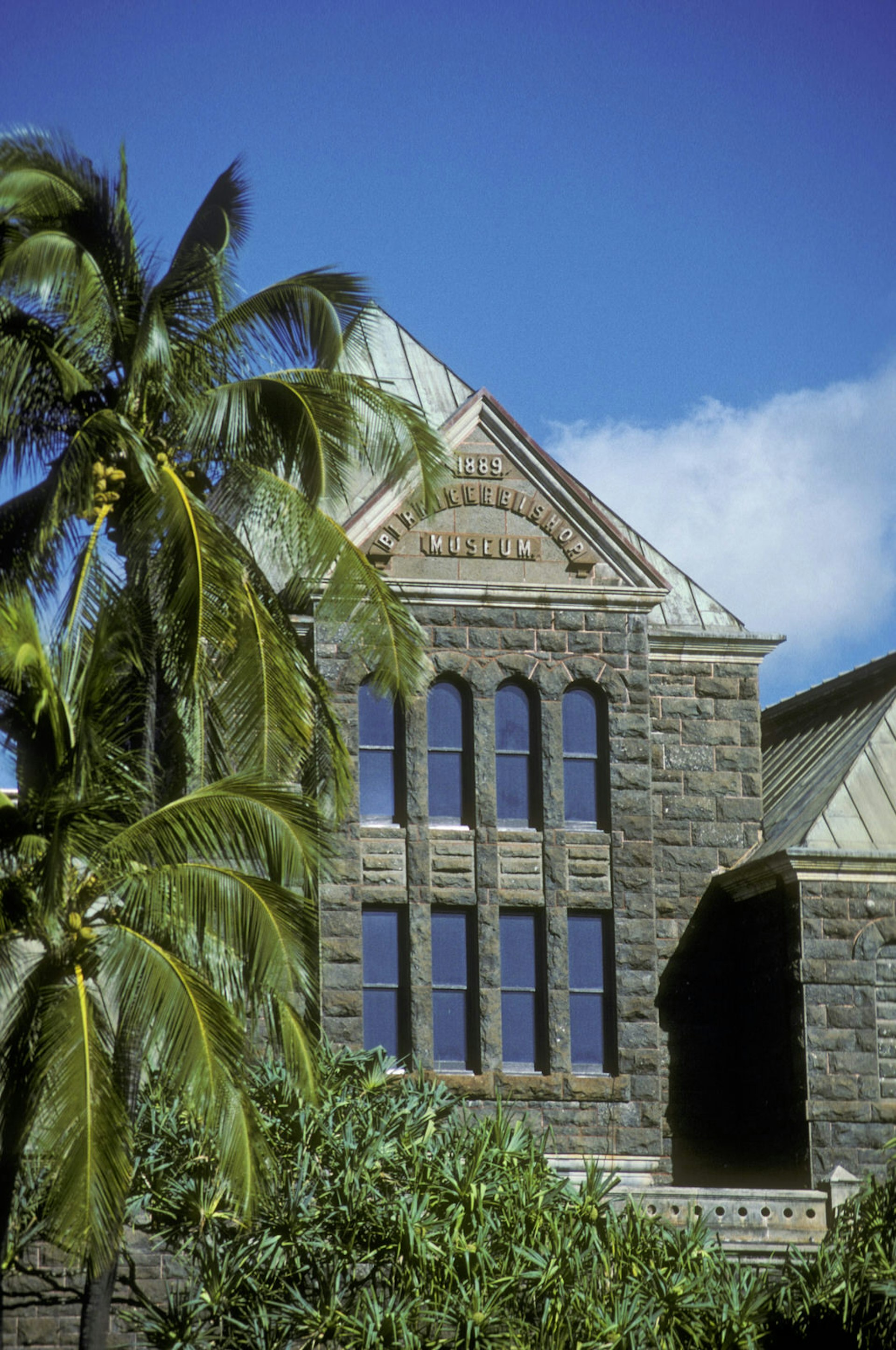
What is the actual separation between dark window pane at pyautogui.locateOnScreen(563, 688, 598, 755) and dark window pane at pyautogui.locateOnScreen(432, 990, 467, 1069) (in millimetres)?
3511

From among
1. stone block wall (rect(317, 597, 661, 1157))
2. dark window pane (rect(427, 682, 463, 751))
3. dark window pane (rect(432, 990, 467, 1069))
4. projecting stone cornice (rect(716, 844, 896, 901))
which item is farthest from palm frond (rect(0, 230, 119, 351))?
projecting stone cornice (rect(716, 844, 896, 901))

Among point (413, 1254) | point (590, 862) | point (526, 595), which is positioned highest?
point (526, 595)

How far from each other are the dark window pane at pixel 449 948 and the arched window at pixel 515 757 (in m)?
1.39

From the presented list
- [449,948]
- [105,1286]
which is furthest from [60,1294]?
[449,948]

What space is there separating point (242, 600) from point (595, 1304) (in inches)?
278

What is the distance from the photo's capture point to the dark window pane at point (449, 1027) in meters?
22.7

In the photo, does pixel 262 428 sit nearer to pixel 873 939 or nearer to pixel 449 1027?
pixel 449 1027

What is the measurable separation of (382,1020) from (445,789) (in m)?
3.06

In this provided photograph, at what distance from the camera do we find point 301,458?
703 inches

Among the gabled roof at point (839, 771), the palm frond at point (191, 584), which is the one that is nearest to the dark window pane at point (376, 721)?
the gabled roof at point (839, 771)

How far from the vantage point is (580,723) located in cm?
2402

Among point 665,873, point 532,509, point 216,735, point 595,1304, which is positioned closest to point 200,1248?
point 595,1304

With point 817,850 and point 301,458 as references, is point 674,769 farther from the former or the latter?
point 301,458

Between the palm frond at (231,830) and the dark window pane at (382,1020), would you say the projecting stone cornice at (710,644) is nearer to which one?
the dark window pane at (382,1020)
